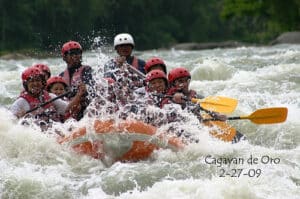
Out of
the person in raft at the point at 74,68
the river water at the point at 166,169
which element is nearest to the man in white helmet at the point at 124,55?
the river water at the point at 166,169

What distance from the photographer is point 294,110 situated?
955 cm

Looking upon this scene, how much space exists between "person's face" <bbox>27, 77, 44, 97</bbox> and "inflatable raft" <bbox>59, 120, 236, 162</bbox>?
0.80m

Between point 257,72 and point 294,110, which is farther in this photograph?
point 257,72

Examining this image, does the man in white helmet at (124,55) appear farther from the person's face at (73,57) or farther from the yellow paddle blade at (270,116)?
the yellow paddle blade at (270,116)

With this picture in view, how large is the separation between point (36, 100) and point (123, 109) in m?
1.13

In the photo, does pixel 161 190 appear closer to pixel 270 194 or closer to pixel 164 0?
pixel 270 194

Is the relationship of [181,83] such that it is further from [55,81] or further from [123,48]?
[123,48]

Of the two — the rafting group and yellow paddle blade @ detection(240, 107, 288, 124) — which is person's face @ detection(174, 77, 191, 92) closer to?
the rafting group

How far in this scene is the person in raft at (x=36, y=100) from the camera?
7578 millimetres

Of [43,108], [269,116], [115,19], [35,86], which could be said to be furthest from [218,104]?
[115,19]

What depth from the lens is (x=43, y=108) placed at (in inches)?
305

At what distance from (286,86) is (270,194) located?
6528 millimetres

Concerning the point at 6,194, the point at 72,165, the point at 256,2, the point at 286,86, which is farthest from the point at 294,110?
the point at 256,2

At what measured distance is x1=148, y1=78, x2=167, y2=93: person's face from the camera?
7.81m
